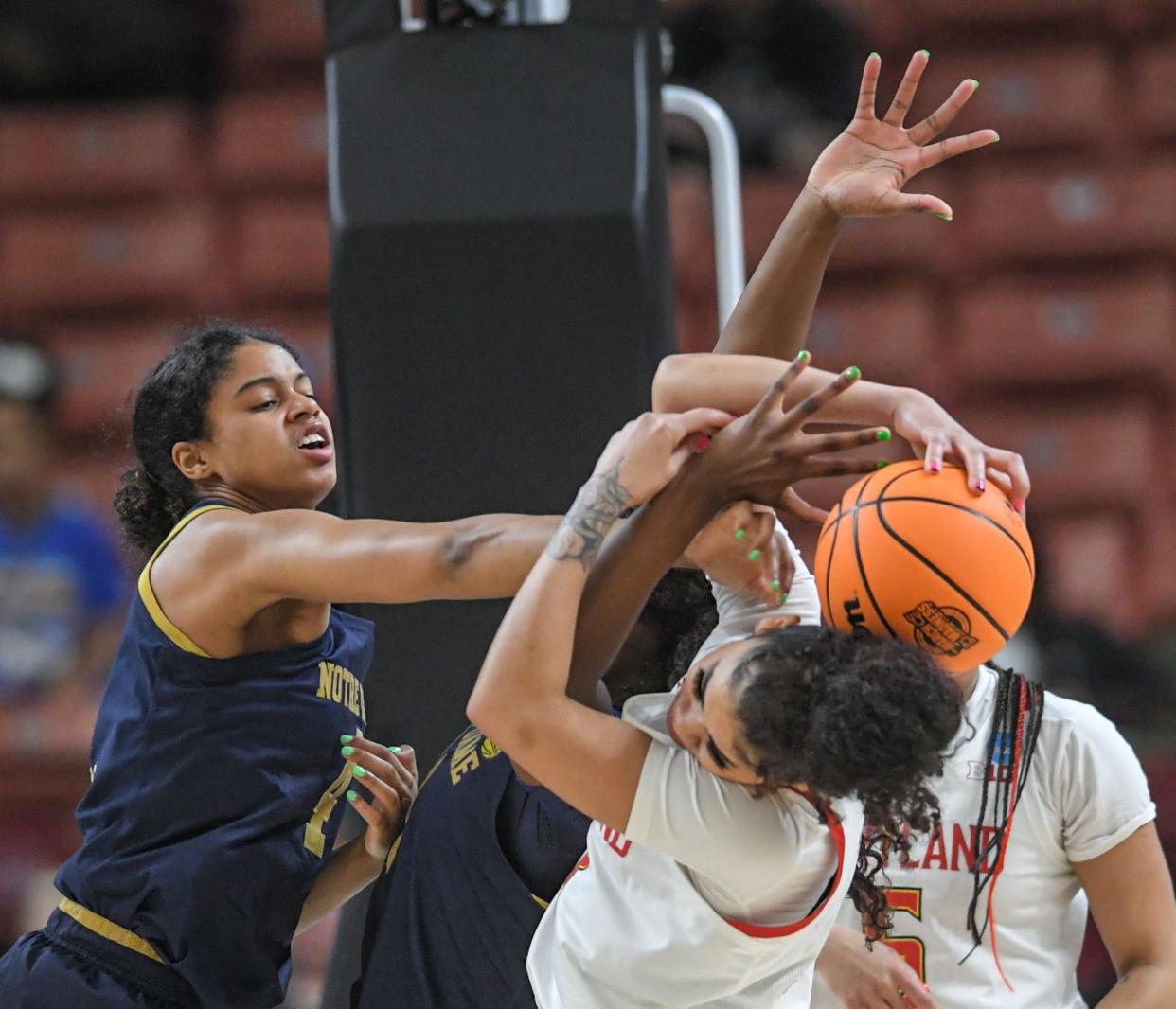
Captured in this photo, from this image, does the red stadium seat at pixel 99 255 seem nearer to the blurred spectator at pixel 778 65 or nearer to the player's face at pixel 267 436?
the blurred spectator at pixel 778 65

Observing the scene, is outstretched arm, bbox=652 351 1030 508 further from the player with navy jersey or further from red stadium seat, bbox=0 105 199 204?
red stadium seat, bbox=0 105 199 204

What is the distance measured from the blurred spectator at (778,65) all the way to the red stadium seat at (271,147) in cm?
156

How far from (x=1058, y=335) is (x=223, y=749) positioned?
453 cm

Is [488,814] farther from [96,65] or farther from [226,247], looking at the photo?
[96,65]

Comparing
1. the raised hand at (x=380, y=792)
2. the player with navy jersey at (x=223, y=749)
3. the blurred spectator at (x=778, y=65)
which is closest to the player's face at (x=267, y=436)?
the player with navy jersey at (x=223, y=749)

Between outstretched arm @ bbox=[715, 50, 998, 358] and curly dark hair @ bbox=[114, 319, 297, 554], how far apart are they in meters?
0.78

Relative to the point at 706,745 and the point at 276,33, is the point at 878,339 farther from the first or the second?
the point at 706,745

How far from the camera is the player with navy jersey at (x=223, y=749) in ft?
7.98

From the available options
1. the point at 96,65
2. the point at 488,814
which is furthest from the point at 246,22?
the point at 488,814

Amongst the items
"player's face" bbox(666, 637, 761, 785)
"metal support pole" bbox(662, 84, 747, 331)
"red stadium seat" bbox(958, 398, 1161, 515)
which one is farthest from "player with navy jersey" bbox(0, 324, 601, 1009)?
"red stadium seat" bbox(958, 398, 1161, 515)

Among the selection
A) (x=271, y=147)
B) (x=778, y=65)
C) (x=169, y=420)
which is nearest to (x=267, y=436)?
(x=169, y=420)

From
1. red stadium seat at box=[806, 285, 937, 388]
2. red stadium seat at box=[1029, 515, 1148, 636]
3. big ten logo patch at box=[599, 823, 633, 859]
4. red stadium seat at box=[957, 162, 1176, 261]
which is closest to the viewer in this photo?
big ten logo patch at box=[599, 823, 633, 859]

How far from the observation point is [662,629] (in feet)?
8.48

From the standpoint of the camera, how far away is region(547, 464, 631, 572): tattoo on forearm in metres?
2.06
